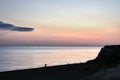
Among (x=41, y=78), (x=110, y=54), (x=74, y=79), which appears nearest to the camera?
(x=74, y=79)

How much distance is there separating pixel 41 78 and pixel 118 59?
862cm

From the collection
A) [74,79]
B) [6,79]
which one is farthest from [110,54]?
[6,79]

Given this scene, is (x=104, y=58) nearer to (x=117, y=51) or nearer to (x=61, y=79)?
(x=117, y=51)

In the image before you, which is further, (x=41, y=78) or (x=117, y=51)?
(x=117, y=51)

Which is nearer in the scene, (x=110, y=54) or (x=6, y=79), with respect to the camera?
(x=6, y=79)

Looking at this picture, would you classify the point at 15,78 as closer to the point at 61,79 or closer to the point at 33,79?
the point at 33,79

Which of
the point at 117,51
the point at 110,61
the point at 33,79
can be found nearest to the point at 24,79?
the point at 33,79

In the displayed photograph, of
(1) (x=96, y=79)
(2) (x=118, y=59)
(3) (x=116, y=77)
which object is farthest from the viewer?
(2) (x=118, y=59)

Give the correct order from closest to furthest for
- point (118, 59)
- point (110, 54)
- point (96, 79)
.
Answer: point (96, 79)
point (118, 59)
point (110, 54)

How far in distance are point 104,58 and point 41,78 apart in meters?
8.82

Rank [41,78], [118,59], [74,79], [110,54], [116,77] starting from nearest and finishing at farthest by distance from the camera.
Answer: [116,77] < [74,79] < [41,78] < [118,59] < [110,54]

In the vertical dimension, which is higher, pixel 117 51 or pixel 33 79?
pixel 117 51

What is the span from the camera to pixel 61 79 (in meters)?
24.2

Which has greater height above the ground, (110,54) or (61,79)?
(110,54)
